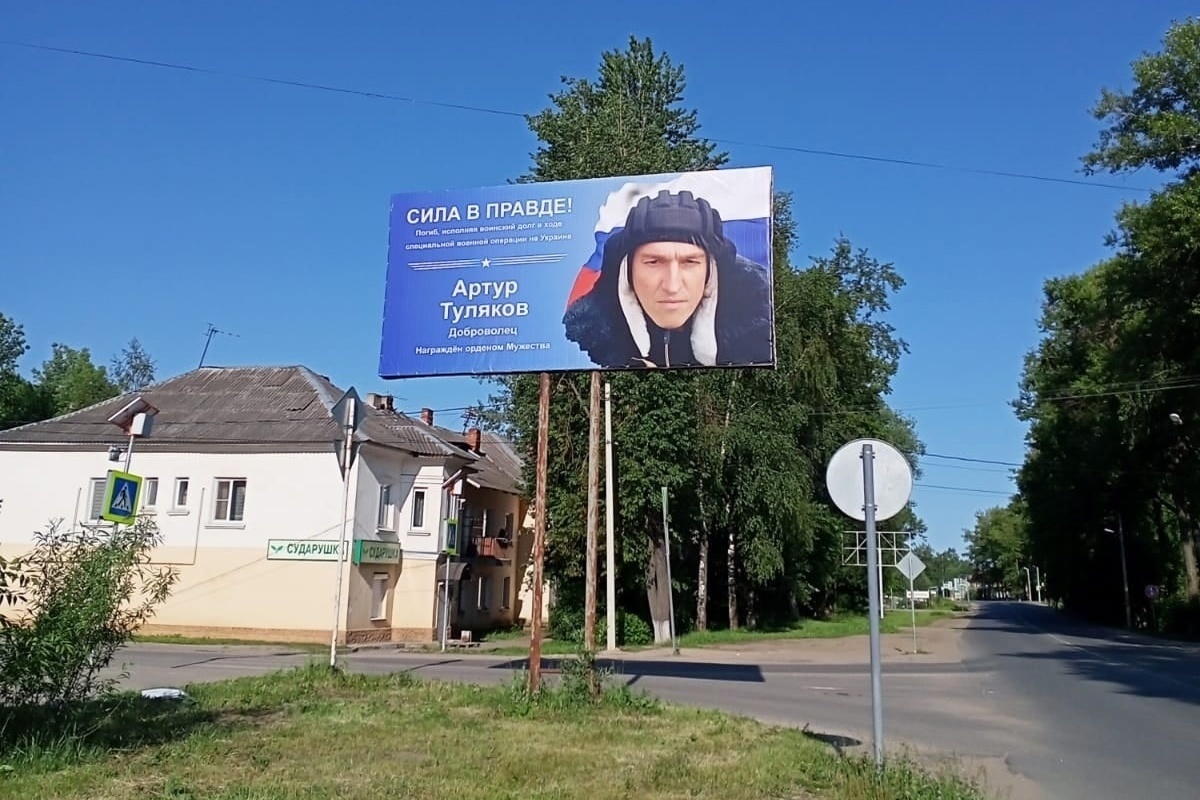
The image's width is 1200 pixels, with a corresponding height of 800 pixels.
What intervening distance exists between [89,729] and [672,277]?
8.54m

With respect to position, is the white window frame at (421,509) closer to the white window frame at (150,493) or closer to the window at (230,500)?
the window at (230,500)

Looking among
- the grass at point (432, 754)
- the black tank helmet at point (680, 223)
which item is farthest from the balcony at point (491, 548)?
the black tank helmet at point (680, 223)

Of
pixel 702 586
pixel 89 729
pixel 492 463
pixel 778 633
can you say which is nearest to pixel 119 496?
pixel 89 729

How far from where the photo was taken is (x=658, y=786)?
292 inches

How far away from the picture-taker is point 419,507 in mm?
36406

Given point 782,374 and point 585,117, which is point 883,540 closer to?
point 782,374

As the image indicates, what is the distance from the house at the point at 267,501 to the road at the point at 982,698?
4403 mm

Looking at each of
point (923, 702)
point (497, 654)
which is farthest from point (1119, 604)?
point (923, 702)

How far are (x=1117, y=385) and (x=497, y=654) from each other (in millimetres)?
24973

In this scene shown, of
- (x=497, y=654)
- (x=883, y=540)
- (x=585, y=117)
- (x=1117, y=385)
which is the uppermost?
(x=585, y=117)

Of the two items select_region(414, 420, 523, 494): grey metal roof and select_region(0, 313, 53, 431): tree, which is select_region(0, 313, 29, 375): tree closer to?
select_region(0, 313, 53, 431): tree

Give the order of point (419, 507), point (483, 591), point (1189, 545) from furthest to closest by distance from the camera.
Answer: point (1189, 545) → point (483, 591) → point (419, 507)

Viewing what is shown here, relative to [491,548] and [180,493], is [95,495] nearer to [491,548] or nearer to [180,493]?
[180,493]

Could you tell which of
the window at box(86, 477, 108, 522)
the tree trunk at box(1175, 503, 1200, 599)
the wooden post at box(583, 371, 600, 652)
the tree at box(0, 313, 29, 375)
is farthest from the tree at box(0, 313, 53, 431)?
the tree trunk at box(1175, 503, 1200, 599)
